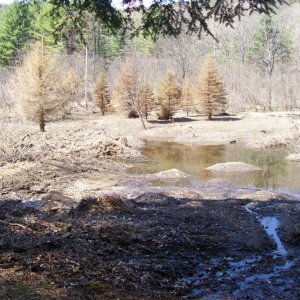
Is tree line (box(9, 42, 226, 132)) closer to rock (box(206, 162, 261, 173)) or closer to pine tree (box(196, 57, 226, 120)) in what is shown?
pine tree (box(196, 57, 226, 120))

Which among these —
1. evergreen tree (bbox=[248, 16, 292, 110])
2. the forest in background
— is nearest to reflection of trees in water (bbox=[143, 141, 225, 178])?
the forest in background

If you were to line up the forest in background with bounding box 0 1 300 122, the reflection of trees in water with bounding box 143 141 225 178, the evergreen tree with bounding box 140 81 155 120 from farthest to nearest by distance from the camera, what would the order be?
the forest in background with bounding box 0 1 300 122 < the evergreen tree with bounding box 140 81 155 120 < the reflection of trees in water with bounding box 143 141 225 178

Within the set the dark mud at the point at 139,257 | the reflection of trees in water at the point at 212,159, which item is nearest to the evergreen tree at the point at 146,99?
the reflection of trees in water at the point at 212,159

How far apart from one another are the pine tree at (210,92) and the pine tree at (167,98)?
7.98 ft

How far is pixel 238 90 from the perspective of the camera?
54.9 meters

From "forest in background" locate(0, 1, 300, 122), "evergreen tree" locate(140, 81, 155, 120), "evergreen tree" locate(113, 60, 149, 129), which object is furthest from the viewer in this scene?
"forest in background" locate(0, 1, 300, 122)

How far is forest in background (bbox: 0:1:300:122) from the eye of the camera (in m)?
52.1

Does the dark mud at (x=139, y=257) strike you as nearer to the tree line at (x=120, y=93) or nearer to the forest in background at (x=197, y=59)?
the tree line at (x=120, y=93)

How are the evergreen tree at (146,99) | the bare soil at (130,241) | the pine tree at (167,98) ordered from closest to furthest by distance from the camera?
the bare soil at (130,241), the evergreen tree at (146,99), the pine tree at (167,98)

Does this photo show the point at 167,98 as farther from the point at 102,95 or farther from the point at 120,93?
the point at 102,95

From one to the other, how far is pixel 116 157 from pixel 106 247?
1722 centimetres

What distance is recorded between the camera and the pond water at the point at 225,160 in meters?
18.8

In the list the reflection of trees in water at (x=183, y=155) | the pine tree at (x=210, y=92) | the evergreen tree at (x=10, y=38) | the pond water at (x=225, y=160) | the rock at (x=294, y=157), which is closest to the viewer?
the pond water at (x=225, y=160)

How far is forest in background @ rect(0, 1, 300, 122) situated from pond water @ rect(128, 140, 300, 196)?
20.3 metres
